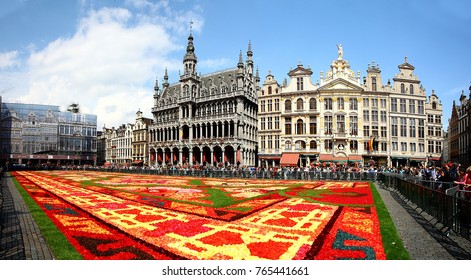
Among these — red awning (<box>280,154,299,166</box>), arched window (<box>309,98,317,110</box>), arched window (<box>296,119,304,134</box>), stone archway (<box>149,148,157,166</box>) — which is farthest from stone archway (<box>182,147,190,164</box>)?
arched window (<box>309,98,317,110</box>)

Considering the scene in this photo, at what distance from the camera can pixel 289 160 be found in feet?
154

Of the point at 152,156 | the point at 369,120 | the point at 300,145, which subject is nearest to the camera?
the point at 369,120

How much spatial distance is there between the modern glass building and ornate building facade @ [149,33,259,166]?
91.6 ft

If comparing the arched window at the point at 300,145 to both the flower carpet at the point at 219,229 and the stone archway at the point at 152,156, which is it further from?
the stone archway at the point at 152,156

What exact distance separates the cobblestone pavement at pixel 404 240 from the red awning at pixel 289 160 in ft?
113

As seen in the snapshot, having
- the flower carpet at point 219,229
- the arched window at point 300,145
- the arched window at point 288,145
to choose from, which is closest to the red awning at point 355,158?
the arched window at point 300,145

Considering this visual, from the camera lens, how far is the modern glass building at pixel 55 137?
2672 inches

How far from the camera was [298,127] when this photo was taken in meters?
48.2

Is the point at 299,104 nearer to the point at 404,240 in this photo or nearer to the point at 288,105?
the point at 288,105

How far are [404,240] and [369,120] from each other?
4188 cm

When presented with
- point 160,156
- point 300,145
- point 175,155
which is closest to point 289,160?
point 300,145

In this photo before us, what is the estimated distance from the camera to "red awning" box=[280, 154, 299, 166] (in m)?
46.5

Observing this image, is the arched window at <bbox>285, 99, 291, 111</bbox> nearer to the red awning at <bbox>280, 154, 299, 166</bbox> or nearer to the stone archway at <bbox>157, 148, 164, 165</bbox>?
the red awning at <bbox>280, 154, 299, 166</bbox>

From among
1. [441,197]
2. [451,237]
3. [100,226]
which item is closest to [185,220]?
[100,226]
